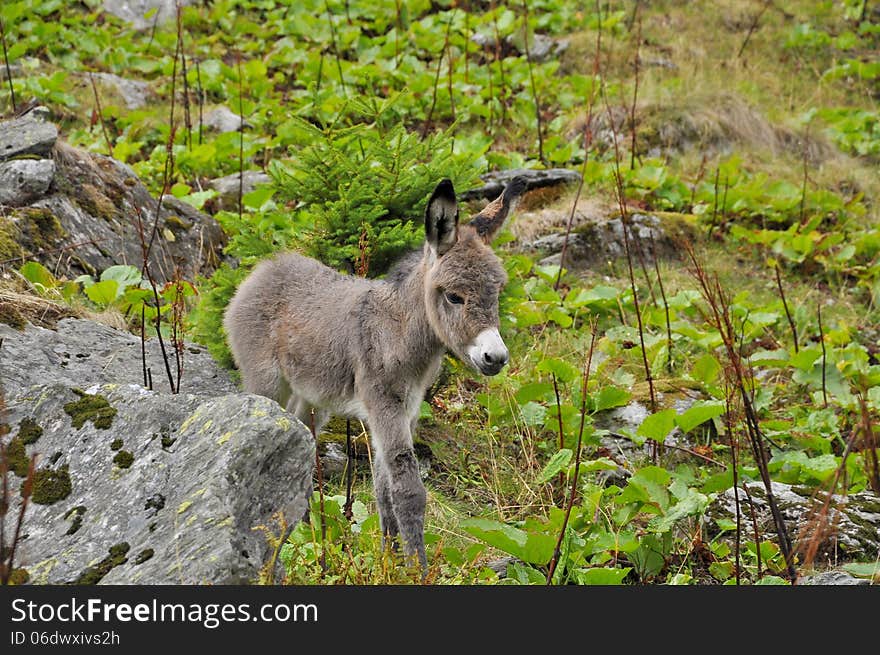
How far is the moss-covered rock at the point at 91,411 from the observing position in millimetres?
4254

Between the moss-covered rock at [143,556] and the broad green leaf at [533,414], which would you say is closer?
the moss-covered rock at [143,556]

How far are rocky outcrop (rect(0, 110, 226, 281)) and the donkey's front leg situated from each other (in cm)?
291

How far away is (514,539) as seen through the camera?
4410 millimetres

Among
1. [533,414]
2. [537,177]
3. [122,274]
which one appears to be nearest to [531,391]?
[533,414]

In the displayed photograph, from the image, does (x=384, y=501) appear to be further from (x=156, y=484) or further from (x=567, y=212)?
(x=567, y=212)

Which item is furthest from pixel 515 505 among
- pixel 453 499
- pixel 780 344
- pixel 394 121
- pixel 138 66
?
pixel 138 66

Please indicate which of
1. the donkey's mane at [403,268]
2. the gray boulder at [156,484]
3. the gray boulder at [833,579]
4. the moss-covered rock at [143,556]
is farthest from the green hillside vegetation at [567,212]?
the moss-covered rock at [143,556]

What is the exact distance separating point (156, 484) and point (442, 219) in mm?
2186

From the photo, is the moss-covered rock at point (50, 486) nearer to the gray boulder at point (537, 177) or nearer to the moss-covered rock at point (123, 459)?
the moss-covered rock at point (123, 459)

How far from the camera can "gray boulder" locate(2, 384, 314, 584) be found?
3.61m

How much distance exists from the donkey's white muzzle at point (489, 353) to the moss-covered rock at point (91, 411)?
1.82 meters

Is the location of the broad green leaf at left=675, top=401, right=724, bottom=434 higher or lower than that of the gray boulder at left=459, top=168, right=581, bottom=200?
higher

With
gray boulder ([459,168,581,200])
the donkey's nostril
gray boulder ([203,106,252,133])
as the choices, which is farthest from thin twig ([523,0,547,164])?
the donkey's nostril

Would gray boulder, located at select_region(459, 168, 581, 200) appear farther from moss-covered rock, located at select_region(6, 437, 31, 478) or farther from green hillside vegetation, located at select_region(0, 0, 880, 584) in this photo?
moss-covered rock, located at select_region(6, 437, 31, 478)
